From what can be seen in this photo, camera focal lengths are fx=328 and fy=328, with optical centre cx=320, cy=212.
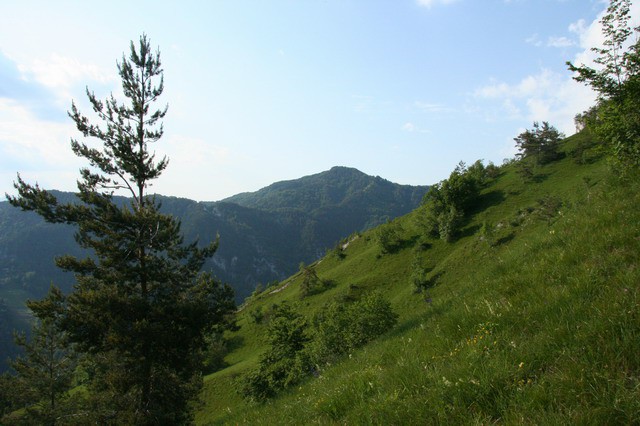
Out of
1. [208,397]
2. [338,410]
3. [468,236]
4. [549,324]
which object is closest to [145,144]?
[338,410]

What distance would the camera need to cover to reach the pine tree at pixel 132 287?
16984 millimetres

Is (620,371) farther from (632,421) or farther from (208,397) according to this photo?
(208,397)

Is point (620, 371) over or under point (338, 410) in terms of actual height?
over

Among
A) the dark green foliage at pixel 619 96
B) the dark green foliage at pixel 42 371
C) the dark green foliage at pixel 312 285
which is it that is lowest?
the dark green foliage at pixel 312 285

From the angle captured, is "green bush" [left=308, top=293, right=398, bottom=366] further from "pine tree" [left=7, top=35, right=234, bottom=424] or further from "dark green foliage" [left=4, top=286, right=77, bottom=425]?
"dark green foliage" [left=4, top=286, right=77, bottom=425]

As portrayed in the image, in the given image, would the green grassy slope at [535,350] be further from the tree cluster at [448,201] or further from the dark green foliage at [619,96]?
the tree cluster at [448,201]

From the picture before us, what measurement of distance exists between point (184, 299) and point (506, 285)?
1727 centimetres

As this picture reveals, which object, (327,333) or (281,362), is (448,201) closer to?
(327,333)

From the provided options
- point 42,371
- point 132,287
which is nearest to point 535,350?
point 132,287

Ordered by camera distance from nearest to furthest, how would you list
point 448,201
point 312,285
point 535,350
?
point 535,350 → point 448,201 → point 312,285

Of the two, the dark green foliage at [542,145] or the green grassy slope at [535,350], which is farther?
the dark green foliage at [542,145]

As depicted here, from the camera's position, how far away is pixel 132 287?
739 inches

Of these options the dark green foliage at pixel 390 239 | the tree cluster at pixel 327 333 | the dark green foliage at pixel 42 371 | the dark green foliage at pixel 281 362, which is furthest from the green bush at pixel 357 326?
the dark green foliage at pixel 390 239

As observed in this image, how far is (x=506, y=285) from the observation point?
6895 mm
